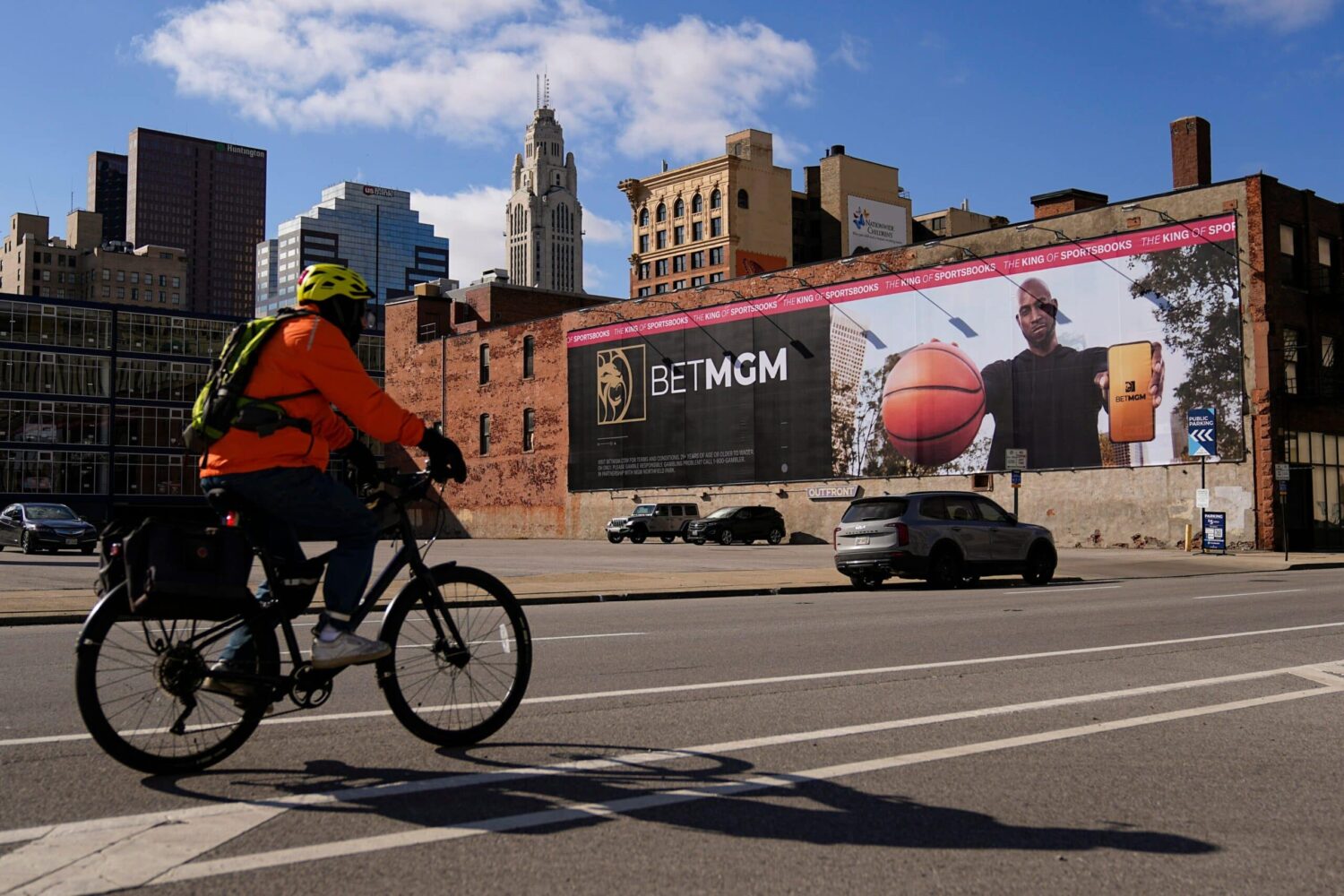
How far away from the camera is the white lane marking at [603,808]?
148 inches

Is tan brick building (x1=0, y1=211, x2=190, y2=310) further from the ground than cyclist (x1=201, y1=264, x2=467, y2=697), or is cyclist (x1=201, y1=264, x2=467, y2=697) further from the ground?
tan brick building (x1=0, y1=211, x2=190, y2=310)

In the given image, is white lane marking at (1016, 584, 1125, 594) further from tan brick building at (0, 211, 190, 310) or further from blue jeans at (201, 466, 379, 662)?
tan brick building at (0, 211, 190, 310)

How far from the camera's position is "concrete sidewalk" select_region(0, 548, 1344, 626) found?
14.5 metres

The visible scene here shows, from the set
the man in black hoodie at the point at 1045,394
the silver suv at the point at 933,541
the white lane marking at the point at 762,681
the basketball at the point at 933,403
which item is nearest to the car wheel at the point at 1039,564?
the silver suv at the point at 933,541

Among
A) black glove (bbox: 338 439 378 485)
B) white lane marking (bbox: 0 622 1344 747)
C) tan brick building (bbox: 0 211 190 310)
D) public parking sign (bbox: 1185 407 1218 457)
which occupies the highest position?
Result: tan brick building (bbox: 0 211 190 310)

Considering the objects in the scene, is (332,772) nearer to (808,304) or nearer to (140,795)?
(140,795)

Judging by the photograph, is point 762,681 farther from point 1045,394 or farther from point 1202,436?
point 1045,394

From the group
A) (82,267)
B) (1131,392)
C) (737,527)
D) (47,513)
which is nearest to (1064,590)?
(1131,392)

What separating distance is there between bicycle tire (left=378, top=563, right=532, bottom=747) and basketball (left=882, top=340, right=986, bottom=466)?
39737 millimetres

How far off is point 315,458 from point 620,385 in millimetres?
A: 54034

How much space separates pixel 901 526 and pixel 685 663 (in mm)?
12364

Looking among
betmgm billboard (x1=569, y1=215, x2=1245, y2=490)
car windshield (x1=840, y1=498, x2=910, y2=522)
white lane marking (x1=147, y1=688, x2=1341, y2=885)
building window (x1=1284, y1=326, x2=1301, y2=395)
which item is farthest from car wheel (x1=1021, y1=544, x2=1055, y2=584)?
building window (x1=1284, y1=326, x2=1301, y2=395)

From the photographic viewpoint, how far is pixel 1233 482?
3769 centimetres

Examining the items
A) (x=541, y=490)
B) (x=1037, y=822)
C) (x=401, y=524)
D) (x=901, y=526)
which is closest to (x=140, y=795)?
(x=401, y=524)
